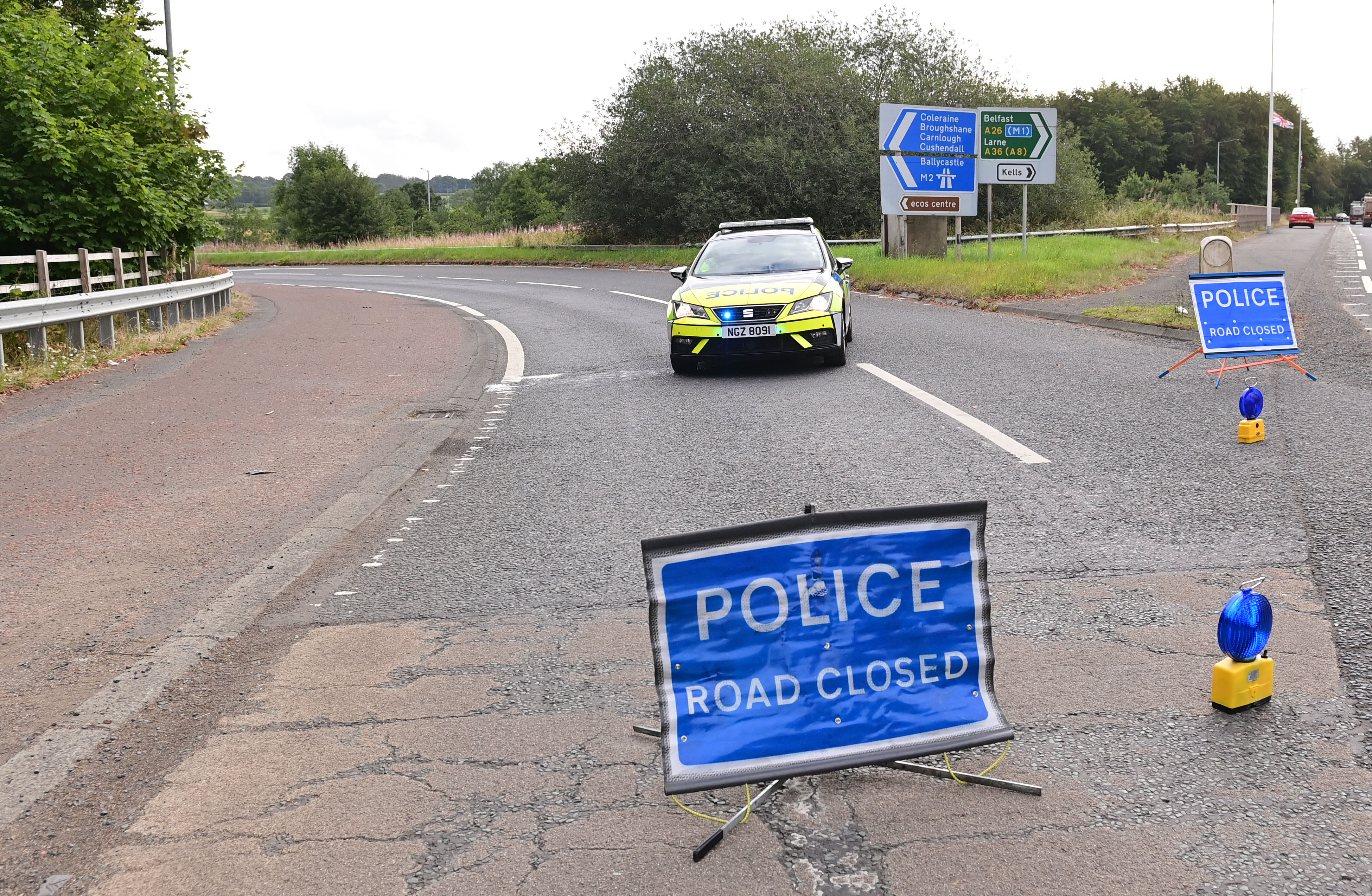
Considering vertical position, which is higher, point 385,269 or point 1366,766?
point 385,269

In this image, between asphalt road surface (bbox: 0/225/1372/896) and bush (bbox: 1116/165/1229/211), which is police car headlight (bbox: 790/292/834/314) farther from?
bush (bbox: 1116/165/1229/211)

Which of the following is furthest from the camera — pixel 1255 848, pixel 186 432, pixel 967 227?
pixel 967 227

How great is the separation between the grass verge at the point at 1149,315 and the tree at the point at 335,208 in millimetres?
69663

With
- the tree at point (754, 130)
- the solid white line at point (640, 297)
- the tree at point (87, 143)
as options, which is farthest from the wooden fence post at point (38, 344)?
the tree at point (754, 130)

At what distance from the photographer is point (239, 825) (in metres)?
3.33

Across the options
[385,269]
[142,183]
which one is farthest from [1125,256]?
[385,269]

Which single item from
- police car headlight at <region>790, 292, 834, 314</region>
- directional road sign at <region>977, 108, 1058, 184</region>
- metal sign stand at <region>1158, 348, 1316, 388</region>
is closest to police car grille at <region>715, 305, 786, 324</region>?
police car headlight at <region>790, 292, 834, 314</region>

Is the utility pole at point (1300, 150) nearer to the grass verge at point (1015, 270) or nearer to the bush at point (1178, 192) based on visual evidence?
the bush at point (1178, 192)

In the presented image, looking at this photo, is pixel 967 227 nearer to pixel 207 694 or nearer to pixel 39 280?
pixel 39 280

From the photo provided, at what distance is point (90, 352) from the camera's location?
14.8 m

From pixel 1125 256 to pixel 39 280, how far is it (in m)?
23.8

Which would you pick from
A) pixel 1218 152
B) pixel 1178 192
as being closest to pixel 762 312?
pixel 1178 192

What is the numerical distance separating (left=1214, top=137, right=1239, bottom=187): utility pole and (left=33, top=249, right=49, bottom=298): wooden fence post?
10294 cm

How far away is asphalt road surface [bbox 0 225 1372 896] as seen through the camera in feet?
10.0
